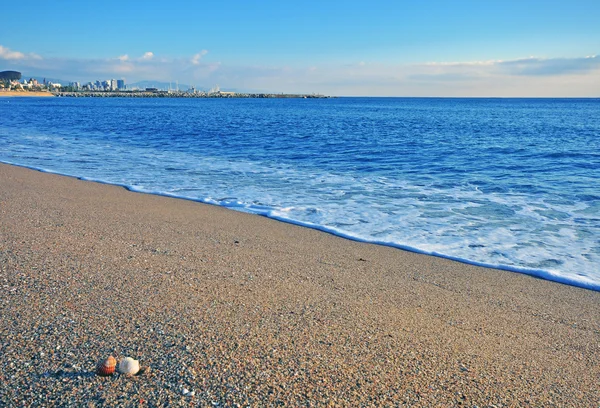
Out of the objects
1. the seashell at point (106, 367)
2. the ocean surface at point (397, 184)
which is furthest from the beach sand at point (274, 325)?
the ocean surface at point (397, 184)

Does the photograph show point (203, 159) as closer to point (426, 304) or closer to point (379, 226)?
point (379, 226)

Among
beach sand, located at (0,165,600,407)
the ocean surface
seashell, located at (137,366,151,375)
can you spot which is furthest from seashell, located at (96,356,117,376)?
the ocean surface

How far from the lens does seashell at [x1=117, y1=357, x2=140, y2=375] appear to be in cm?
308

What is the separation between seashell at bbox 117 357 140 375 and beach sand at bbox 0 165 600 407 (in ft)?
0.17

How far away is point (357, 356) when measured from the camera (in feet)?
11.7

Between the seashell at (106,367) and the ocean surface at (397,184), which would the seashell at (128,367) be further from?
the ocean surface at (397,184)

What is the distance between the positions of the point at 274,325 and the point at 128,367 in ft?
4.24

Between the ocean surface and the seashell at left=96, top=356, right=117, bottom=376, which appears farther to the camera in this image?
the ocean surface

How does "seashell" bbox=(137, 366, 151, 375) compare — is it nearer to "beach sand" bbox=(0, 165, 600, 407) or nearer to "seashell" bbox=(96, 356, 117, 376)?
"beach sand" bbox=(0, 165, 600, 407)

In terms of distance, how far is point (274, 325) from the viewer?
4031 millimetres

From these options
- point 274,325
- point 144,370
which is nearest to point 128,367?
point 144,370

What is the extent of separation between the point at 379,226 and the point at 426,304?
365 centimetres

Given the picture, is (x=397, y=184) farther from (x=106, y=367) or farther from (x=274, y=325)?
(x=106, y=367)

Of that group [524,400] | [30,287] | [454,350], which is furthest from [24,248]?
[524,400]
